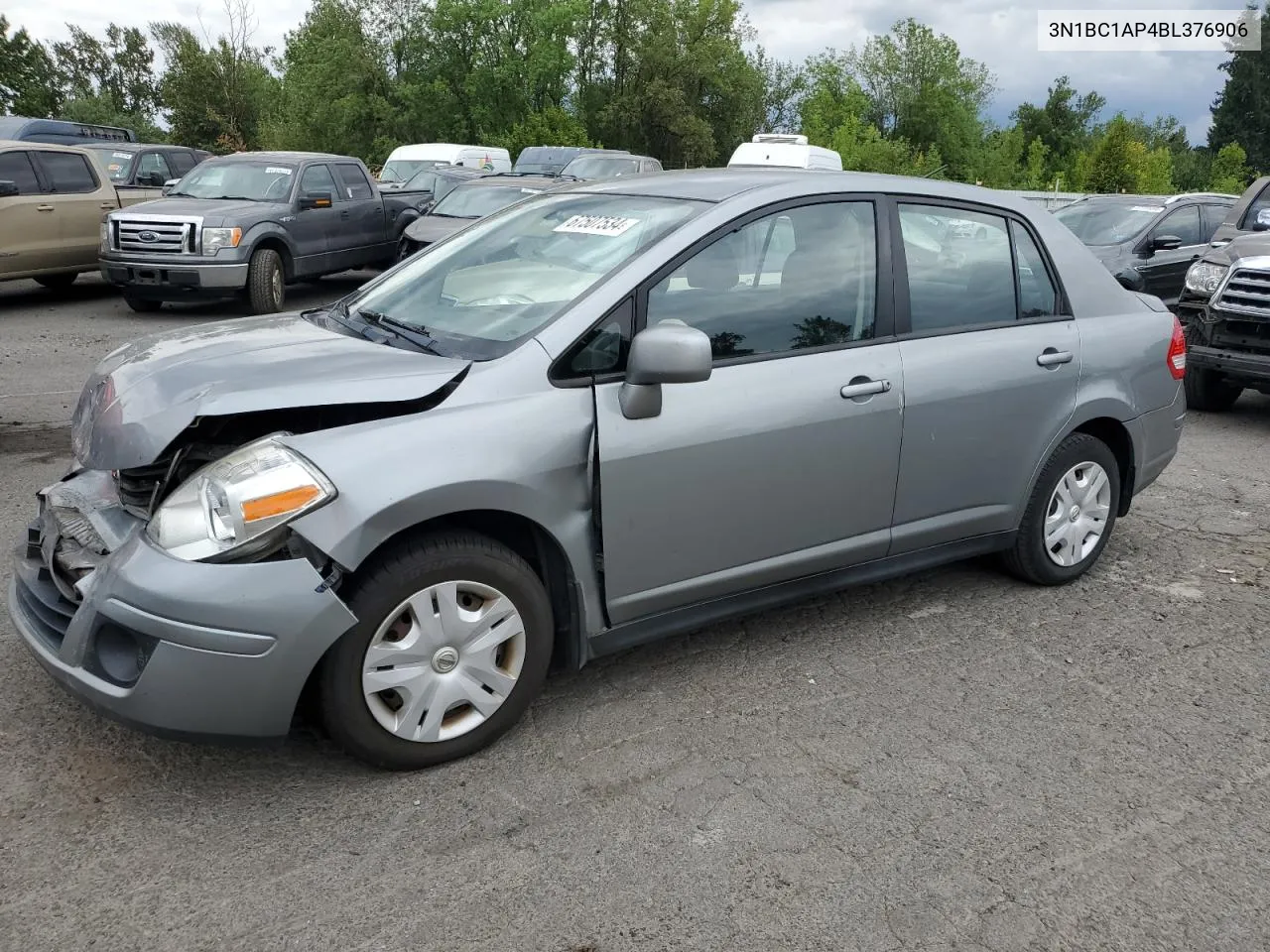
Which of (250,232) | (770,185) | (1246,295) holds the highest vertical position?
(770,185)

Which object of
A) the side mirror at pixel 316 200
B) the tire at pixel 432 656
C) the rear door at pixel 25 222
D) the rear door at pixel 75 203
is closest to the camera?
the tire at pixel 432 656

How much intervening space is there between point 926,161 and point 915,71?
21554 millimetres

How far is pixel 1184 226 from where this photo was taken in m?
12.4

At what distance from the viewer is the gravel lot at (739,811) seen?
266cm

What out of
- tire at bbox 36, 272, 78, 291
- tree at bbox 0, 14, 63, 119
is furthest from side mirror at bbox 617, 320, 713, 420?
tree at bbox 0, 14, 63, 119

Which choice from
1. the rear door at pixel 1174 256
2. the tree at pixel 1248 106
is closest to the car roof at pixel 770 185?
the rear door at pixel 1174 256

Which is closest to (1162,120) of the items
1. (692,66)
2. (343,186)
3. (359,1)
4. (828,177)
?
(692,66)

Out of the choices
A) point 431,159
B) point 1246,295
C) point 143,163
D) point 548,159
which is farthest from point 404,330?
point 431,159

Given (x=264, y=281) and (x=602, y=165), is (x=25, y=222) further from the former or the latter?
(x=602, y=165)

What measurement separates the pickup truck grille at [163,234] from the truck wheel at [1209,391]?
9633mm

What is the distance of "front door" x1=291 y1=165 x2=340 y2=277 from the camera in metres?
13.0

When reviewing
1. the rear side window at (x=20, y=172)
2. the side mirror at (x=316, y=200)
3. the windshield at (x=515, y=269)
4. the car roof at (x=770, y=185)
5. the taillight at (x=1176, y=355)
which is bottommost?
the side mirror at (x=316, y=200)

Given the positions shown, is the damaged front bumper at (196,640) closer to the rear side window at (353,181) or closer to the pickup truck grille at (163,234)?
the pickup truck grille at (163,234)

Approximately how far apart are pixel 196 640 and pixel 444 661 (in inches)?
26.1
